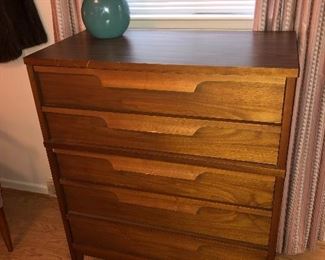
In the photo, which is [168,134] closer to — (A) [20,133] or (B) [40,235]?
(B) [40,235]

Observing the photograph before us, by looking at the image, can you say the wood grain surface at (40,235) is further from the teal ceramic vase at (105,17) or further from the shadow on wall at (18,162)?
the teal ceramic vase at (105,17)

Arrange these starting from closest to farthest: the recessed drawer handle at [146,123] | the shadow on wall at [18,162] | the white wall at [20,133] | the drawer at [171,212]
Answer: the recessed drawer handle at [146,123], the drawer at [171,212], the white wall at [20,133], the shadow on wall at [18,162]

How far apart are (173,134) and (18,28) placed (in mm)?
910

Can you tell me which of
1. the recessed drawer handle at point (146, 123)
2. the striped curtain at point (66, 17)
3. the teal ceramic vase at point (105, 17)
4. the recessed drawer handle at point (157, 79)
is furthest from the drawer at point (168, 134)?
the striped curtain at point (66, 17)

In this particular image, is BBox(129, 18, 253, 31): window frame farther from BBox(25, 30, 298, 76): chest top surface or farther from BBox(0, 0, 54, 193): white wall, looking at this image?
BBox(0, 0, 54, 193): white wall

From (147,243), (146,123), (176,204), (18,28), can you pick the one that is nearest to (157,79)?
(146,123)

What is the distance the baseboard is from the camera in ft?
7.04

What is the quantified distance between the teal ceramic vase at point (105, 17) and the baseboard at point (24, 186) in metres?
1.17

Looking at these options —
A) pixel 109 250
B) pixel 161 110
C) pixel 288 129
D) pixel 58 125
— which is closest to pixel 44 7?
pixel 58 125

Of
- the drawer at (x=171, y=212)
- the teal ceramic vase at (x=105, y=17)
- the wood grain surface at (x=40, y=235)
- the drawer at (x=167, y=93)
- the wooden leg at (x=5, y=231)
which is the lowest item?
the wood grain surface at (x=40, y=235)

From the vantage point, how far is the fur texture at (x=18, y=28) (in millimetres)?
1497

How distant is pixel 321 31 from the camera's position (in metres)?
1.24

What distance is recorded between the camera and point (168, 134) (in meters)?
1.14

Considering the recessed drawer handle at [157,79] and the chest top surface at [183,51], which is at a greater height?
the chest top surface at [183,51]
